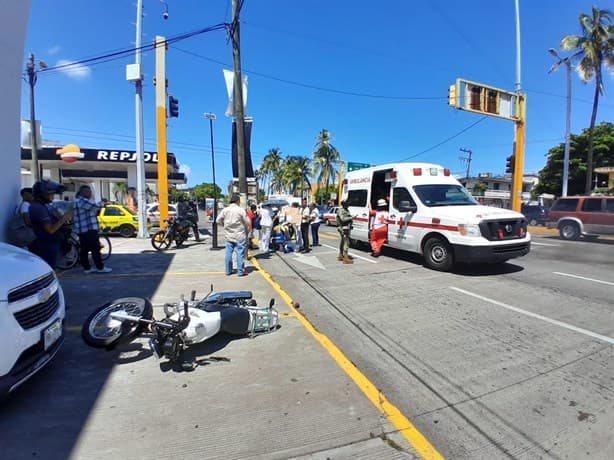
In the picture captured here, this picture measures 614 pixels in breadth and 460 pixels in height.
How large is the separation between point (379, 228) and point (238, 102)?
6.12m

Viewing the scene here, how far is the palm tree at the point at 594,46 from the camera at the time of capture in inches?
858

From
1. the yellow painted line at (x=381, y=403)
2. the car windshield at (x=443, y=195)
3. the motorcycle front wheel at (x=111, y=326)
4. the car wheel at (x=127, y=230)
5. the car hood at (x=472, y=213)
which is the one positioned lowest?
the yellow painted line at (x=381, y=403)

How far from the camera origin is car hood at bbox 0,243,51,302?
2.51 m

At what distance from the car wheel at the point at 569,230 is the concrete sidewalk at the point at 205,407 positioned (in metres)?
16.2

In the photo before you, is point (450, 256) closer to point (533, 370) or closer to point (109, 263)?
point (533, 370)

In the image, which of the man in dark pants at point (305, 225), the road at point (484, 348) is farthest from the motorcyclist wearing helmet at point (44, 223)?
the man in dark pants at point (305, 225)

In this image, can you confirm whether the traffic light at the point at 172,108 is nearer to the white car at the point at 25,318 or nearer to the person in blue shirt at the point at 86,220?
the person in blue shirt at the point at 86,220

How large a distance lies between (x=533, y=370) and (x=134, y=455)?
143 inches

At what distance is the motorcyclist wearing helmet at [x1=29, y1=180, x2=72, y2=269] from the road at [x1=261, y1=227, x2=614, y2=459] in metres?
4.15

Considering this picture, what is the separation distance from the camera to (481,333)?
437cm

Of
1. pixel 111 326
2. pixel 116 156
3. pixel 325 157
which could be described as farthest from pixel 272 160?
pixel 111 326

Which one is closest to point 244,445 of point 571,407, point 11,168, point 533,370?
point 571,407

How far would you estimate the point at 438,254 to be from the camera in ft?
26.4

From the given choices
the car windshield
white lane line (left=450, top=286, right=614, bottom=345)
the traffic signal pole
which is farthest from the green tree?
the traffic signal pole
